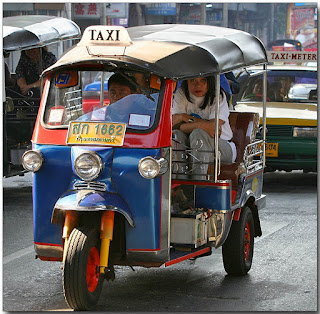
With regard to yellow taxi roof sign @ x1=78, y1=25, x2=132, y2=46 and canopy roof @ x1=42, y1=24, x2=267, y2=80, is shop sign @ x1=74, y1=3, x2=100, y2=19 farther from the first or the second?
yellow taxi roof sign @ x1=78, y1=25, x2=132, y2=46

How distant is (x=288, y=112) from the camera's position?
40.0 feet

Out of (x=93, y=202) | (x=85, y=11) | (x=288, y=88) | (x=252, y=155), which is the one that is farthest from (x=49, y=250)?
(x=85, y=11)

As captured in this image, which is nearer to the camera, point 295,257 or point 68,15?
point 295,257

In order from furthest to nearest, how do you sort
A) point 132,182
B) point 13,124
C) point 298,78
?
point 298,78, point 13,124, point 132,182

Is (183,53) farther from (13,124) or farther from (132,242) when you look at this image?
(13,124)

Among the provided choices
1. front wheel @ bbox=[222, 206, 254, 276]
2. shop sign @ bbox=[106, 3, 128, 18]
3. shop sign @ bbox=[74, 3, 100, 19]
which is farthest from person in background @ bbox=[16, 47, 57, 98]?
shop sign @ bbox=[106, 3, 128, 18]

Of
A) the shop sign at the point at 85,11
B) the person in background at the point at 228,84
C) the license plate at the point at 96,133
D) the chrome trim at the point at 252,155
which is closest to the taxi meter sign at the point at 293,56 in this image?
the person in background at the point at 228,84

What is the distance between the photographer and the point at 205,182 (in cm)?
641

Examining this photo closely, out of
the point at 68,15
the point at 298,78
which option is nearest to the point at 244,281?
the point at 298,78

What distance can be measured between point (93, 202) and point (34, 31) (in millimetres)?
5861

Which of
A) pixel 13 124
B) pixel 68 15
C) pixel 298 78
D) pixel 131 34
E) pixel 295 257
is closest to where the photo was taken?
pixel 131 34

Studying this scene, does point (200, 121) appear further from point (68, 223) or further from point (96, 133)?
point (68, 223)

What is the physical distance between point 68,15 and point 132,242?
2543 cm

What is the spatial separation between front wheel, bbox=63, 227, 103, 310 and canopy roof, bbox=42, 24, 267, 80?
1.24 metres
